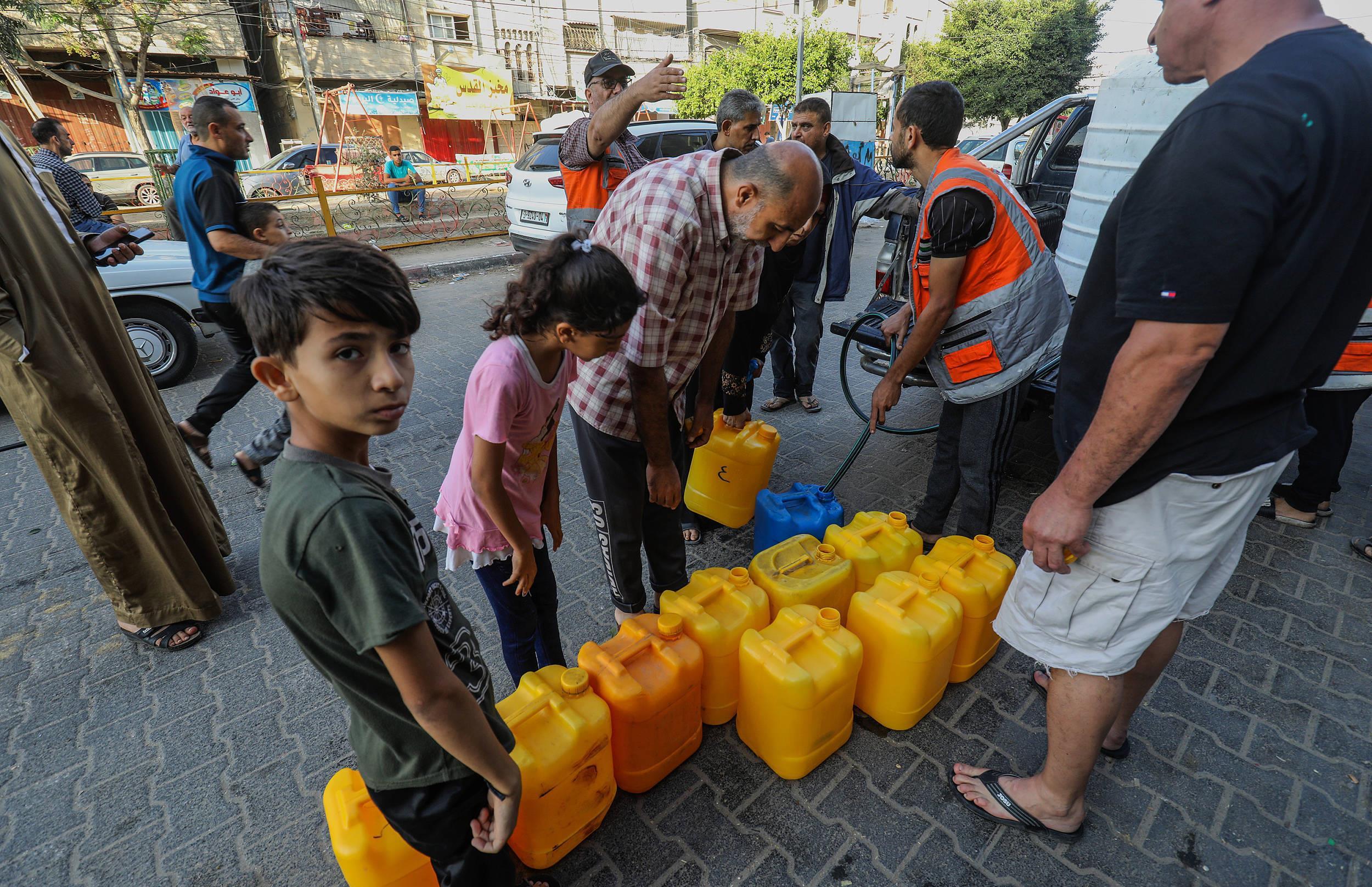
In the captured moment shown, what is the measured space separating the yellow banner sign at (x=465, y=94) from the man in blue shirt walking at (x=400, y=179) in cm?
981

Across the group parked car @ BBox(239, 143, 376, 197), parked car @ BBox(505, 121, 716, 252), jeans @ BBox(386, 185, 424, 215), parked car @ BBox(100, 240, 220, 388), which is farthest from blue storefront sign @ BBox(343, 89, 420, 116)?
parked car @ BBox(100, 240, 220, 388)

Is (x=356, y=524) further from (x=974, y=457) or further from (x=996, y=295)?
(x=974, y=457)

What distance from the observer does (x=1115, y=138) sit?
367 cm

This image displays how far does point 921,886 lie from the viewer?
5.67ft

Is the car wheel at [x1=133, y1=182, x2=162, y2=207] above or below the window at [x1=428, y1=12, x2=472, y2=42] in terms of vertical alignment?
below

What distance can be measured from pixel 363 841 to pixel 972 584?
191 cm

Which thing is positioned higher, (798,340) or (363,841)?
(798,340)

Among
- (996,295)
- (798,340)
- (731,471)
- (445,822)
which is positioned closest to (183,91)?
(798,340)

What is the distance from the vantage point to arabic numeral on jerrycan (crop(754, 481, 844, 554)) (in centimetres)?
279

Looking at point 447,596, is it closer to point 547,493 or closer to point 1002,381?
point 547,493

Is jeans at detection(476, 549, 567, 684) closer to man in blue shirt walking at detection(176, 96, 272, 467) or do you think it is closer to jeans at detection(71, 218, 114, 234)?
man in blue shirt walking at detection(176, 96, 272, 467)

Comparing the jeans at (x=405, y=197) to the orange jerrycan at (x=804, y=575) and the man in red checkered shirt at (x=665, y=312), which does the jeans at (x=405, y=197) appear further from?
the orange jerrycan at (x=804, y=575)

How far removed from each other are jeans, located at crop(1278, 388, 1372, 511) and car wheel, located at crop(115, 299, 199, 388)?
729cm

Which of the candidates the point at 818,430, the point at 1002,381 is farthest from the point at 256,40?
the point at 1002,381
